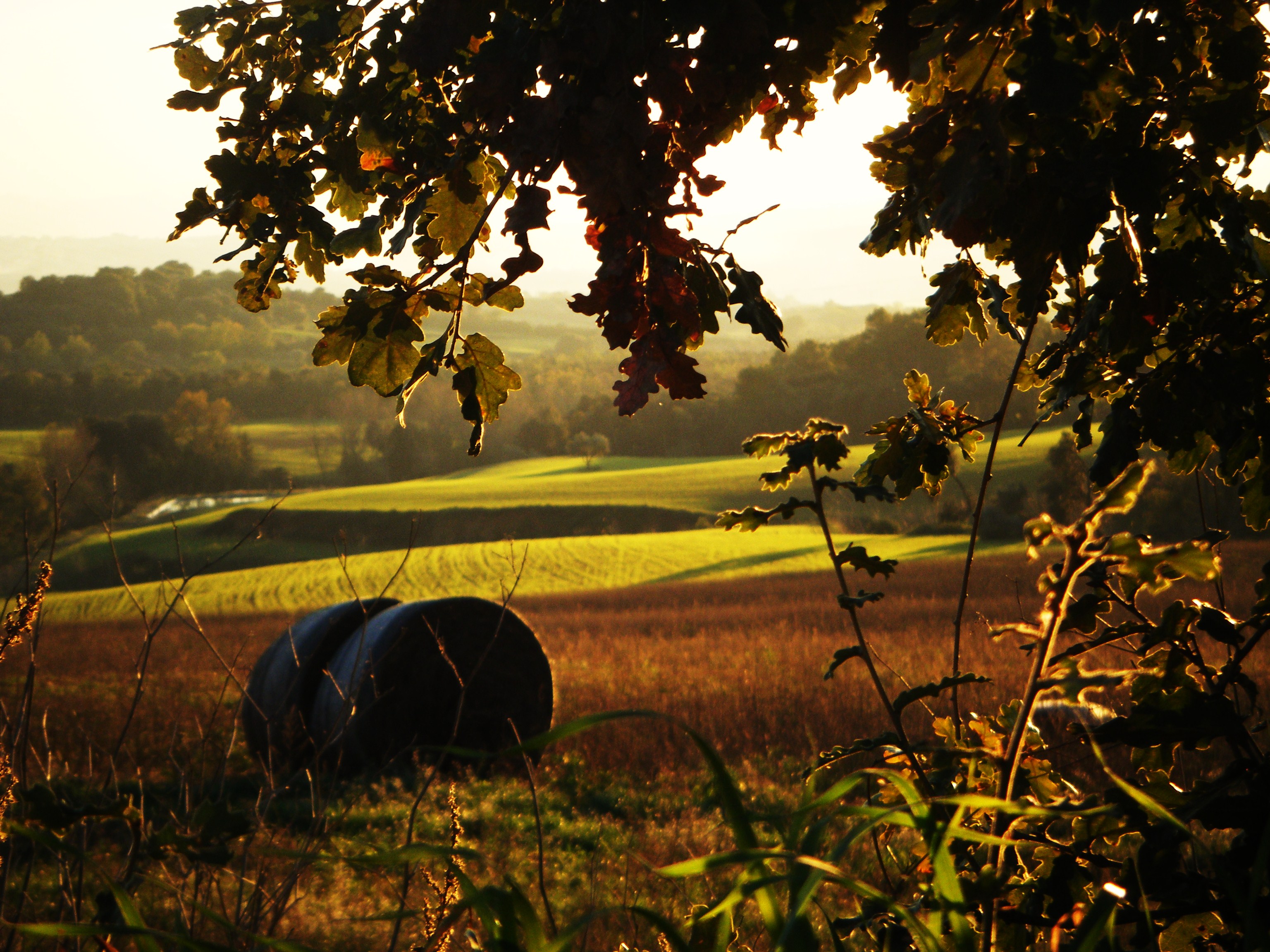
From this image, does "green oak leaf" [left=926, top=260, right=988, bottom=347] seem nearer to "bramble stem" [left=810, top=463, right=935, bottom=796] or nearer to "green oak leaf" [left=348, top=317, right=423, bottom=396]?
"bramble stem" [left=810, top=463, right=935, bottom=796]

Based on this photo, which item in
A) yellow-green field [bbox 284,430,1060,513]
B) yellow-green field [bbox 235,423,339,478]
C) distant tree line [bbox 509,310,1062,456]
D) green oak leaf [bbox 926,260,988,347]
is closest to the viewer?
green oak leaf [bbox 926,260,988,347]

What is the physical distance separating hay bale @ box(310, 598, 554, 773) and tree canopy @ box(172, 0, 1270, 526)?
5013mm

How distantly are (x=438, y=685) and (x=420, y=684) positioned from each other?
0.48 ft

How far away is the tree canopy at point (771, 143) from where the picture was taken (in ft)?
4.91

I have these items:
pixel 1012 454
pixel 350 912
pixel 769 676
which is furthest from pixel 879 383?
pixel 350 912

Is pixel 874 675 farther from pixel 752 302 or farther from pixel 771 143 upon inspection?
pixel 771 143

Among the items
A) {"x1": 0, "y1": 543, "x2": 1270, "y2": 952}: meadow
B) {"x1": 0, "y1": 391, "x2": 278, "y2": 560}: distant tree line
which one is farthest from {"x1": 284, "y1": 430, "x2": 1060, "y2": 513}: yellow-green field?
{"x1": 0, "y1": 543, "x2": 1270, "y2": 952}: meadow

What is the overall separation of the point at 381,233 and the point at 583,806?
505 centimetres

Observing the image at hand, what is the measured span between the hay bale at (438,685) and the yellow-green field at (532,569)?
1600cm

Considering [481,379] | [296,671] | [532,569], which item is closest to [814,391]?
[532,569]

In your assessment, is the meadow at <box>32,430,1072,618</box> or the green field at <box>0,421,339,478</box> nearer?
the meadow at <box>32,430,1072,618</box>

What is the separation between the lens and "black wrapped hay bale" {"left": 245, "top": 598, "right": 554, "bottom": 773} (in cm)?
679

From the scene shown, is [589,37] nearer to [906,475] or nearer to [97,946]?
[906,475]

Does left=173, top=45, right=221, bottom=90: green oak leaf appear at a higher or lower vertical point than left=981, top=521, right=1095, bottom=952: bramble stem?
higher
